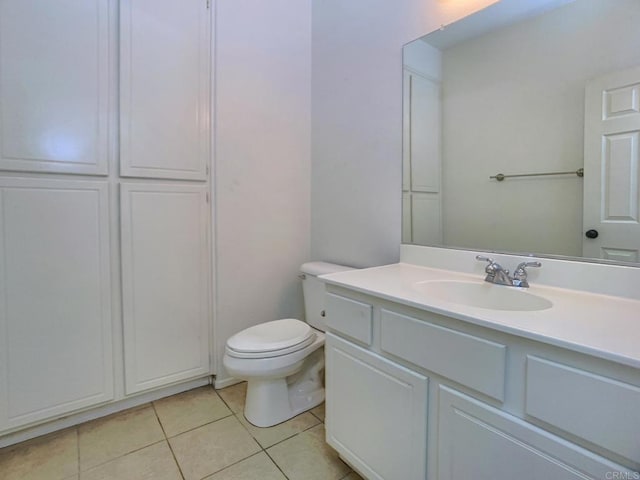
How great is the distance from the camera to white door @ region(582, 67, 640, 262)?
1027 millimetres

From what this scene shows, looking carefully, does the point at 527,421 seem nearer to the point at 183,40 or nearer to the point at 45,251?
the point at 45,251

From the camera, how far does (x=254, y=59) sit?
2.03 meters

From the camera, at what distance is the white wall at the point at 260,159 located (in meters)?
1.95

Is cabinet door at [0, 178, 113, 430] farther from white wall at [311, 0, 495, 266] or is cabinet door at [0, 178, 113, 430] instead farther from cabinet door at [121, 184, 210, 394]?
white wall at [311, 0, 495, 266]

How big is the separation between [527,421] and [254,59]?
7.08ft

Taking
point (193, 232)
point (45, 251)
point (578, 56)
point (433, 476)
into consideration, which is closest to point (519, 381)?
point (433, 476)

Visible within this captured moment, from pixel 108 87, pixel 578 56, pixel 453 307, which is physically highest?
pixel 108 87

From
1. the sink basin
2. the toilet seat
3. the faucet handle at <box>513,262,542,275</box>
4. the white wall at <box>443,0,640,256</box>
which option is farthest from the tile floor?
the white wall at <box>443,0,640,256</box>

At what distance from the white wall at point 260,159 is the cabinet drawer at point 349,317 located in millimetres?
906

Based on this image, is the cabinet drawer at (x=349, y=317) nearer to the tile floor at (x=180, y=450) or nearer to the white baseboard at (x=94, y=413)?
the tile floor at (x=180, y=450)

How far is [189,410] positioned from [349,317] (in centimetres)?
117

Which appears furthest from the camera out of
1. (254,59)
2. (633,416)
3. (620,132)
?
(254,59)

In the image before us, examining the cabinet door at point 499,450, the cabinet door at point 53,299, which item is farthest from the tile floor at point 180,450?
the cabinet door at point 499,450

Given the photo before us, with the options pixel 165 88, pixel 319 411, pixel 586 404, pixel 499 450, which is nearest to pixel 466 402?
pixel 499 450
